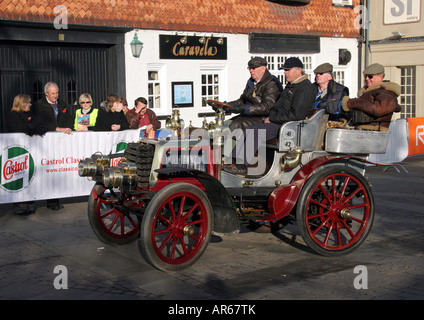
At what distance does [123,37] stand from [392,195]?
25.3 feet

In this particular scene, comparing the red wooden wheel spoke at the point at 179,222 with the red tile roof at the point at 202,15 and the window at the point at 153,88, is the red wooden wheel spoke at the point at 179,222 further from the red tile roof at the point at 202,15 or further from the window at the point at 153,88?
the window at the point at 153,88

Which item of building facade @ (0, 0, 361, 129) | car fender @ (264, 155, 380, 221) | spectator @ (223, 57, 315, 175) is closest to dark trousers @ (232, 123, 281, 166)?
spectator @ (223, 57, 315, 175)

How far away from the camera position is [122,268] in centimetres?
641

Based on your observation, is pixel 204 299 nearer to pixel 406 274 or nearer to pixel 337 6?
pixel 406 274

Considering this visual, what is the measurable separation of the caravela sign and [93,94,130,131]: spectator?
5.65 metres

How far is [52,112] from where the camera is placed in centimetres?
998

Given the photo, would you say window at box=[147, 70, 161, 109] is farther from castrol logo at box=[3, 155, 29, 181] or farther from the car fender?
the car fender

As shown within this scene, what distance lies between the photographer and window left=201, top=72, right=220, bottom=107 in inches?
682

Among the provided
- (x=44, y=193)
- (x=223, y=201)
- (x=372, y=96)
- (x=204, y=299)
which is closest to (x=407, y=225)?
(x=372, y=96)

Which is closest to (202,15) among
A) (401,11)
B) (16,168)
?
(401,11)

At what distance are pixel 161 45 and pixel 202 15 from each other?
60.6 inches

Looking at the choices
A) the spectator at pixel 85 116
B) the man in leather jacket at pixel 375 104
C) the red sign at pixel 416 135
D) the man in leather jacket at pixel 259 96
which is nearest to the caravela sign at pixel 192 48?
the red sign at pixel 416 135

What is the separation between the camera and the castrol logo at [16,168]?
30.1 feet
